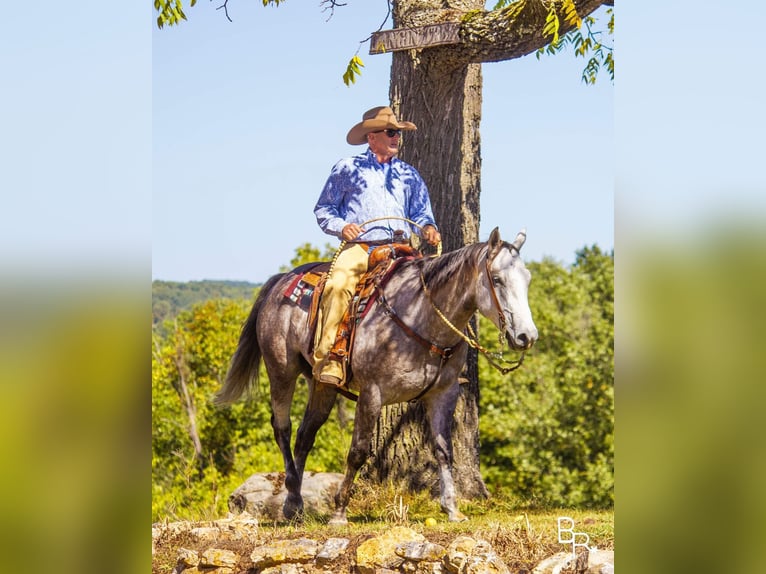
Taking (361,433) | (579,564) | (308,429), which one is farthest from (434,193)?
(579,564)

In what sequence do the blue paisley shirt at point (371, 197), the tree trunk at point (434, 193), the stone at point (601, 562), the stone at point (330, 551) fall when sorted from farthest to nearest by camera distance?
the tree trunk at point (434, 193) → the blue paisley shirt at point (371, 197) → the stone at point (330, 551) → the stone at point (601, 562)

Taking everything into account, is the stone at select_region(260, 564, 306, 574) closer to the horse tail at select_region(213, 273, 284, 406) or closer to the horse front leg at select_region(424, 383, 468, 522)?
the horse front leg at select_region(424, 383, 468, 522)

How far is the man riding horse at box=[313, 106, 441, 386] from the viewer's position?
708cm

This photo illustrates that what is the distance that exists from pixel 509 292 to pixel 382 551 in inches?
67.0

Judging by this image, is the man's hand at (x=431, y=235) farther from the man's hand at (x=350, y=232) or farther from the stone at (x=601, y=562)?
the stone at (x=601, y=562)

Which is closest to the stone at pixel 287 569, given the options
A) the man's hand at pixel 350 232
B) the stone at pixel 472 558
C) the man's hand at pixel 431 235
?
the stone at pixel 472 558

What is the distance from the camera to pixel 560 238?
48.8 feet

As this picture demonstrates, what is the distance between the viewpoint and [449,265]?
6.70m

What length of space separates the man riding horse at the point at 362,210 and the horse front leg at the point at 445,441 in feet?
2.17

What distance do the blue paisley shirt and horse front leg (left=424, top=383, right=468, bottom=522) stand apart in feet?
3.69

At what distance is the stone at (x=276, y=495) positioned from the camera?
8578 millimetres
